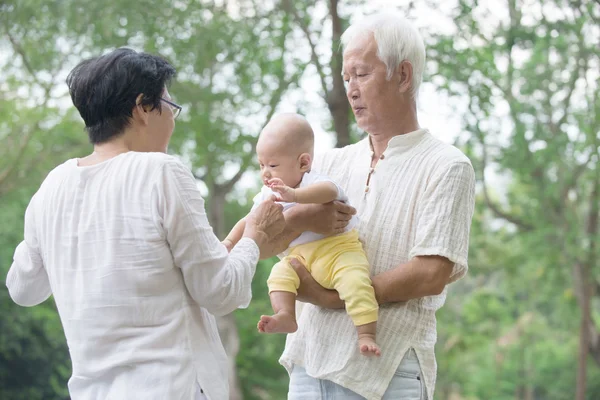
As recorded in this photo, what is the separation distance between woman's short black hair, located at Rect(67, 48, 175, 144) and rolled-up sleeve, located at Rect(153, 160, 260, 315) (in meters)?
0.21

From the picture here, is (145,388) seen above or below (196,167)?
above

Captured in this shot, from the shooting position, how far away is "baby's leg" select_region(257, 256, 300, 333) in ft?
8.02

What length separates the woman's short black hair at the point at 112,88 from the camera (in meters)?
2.23

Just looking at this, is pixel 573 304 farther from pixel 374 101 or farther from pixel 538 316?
pixel 374 101

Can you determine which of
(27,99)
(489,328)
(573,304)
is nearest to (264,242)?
(27,99)

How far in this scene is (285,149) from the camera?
2.50 metres

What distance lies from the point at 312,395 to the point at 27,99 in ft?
31.9

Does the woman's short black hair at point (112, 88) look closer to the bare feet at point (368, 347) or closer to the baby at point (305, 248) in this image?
the baby at point (305, 248)

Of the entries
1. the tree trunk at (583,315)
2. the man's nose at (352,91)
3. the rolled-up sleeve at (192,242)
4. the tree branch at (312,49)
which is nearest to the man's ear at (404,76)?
the man's nose at (352,91)

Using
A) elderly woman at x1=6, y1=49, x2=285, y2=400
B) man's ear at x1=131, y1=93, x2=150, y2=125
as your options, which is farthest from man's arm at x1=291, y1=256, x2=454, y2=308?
man's ear at x1=131, y1=93, x2=150, y2=125

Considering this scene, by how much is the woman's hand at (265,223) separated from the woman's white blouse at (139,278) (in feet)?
0.51

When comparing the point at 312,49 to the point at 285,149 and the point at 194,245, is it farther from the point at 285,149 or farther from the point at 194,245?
the point at 194,245

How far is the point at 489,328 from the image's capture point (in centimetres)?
2109

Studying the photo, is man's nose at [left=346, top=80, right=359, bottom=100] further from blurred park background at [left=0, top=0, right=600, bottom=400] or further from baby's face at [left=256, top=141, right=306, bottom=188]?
blurred park background at [left=0, top=0, right=600, bottom=400]
